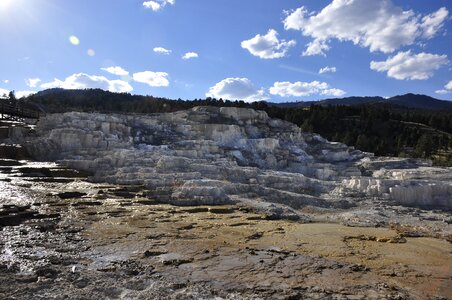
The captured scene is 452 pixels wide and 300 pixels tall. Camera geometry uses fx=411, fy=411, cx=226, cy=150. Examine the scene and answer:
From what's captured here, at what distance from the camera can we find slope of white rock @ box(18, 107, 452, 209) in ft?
49.9

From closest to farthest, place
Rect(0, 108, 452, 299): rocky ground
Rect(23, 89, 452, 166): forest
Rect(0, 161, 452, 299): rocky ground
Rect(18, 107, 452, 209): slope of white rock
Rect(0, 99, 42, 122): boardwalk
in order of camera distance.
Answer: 1. Rect(0, 161, 452, 299): rocky ground
2. Rect(0, 108, 452, 299): rocky ground
3. Rect(18, 107, 452, 209): slope of white rock
4. Rect(0, 99, 42, 122): boardwalk
5. Rect(23, 89, 452, 166): forest

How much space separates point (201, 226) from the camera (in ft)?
32.8

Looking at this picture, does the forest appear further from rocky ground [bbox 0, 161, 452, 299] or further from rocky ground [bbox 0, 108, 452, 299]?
rocky ground [bbox 0, 161, 452, 299]

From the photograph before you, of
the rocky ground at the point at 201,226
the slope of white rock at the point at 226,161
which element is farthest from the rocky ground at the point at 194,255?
the slope of white rock at the point at 226,161

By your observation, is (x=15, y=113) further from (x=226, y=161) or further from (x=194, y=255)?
(x=194, y=255)

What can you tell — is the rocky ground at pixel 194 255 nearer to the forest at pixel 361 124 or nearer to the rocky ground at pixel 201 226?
the rocky ground at pixel 201 226

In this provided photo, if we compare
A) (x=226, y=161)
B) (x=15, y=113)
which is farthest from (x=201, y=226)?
(x=15, y=113)

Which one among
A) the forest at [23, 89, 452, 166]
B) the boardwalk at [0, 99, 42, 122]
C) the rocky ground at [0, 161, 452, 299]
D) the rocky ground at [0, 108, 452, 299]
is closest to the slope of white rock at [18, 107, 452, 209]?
the rocky ground at [0, 108, 452, 299]

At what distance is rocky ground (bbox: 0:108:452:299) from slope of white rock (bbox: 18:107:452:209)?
9cm

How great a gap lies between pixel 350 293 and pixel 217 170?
11.9 meters

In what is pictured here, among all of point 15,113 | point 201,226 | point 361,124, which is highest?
point 361,124

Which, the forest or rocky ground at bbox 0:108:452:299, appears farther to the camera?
the forest

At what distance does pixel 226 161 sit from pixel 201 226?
1174cm

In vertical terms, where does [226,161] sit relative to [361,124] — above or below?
below
